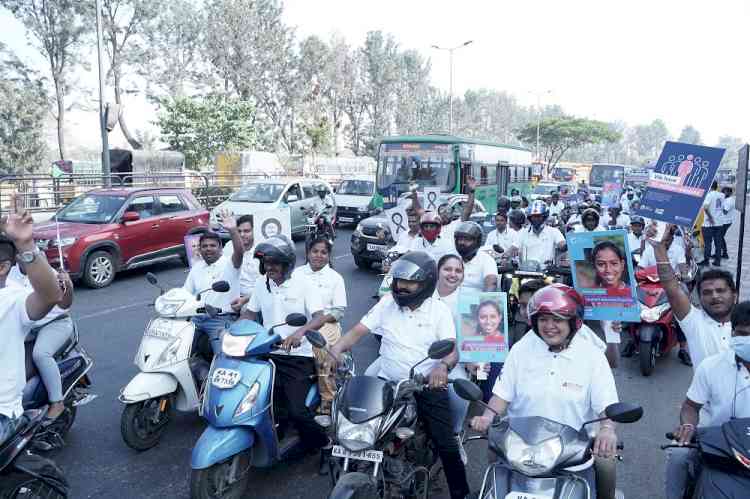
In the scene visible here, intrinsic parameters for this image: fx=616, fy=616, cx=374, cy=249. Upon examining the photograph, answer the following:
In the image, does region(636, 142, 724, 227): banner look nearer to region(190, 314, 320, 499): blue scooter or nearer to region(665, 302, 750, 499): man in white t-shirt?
region(665, 302, 750, 499): man in white t-shirt

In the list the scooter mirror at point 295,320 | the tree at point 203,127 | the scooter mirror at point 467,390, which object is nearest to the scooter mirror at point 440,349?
the scooter mirror at point 467,390

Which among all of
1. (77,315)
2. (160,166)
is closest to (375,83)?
(160,166)

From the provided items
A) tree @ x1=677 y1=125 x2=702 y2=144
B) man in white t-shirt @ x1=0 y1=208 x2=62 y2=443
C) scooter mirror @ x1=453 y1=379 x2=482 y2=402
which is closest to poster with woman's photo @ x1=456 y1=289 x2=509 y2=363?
scooter mirror @ x1=453 y1=379 x2=482 y2=402

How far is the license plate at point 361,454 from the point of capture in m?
3.07

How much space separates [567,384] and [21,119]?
125ft

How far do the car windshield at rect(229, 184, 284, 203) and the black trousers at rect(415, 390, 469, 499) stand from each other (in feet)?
45.1

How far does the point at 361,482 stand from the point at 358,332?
3.57ft

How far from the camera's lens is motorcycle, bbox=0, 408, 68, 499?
→ 3068mm

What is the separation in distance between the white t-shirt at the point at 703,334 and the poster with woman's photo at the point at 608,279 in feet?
1.05

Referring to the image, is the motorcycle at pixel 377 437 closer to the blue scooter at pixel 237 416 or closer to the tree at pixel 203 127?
the blue scooter at pixel 237 416

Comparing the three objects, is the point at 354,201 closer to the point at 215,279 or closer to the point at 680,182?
the point at 215,279

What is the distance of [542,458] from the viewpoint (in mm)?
2609

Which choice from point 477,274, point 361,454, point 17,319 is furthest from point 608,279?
point 17,319

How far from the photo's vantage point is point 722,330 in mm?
3717
